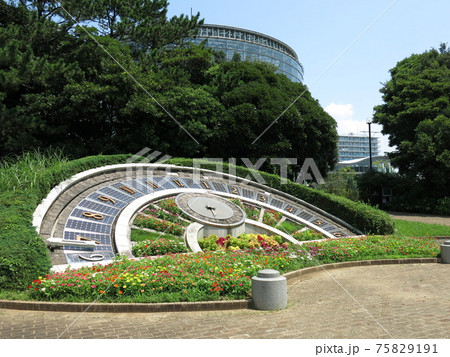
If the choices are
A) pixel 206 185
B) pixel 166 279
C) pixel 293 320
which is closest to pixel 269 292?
pixel 293 320

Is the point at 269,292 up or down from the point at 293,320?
up

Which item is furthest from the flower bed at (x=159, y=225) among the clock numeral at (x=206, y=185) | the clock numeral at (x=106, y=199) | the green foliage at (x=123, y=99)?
the green foliage at (x=123, y=99)

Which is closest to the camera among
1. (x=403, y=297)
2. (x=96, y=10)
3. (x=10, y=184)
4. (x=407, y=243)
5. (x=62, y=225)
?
(x=403, y=297)

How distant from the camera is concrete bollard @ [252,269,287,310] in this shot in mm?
Result: 6613

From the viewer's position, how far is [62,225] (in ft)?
37.2

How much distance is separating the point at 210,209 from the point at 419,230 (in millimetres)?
10773

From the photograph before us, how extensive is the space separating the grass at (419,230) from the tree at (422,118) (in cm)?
771

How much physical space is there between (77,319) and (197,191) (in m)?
9.90

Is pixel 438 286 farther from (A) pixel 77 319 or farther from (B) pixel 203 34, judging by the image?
(B) pixel 203 34

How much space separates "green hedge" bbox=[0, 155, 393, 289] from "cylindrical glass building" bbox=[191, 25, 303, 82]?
4513cm

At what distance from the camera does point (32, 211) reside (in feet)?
34.3

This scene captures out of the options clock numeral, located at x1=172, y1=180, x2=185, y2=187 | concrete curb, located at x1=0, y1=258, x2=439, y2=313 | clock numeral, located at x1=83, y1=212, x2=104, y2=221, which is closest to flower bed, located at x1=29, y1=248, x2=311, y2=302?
concrete curb, located at x1=0, y1=258, x2=439, y2=313

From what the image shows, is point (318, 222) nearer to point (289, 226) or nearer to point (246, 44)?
point (289, 226)

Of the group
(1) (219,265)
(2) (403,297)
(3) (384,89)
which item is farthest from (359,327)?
(3) (384,89)
